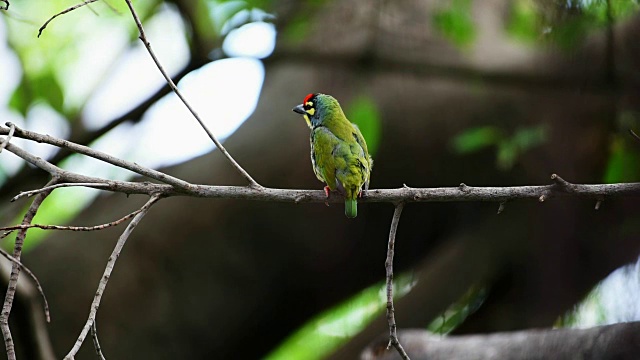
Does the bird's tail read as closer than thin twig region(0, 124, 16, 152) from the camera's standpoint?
No

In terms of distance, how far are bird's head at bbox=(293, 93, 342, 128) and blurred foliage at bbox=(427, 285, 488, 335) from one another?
167 centimetres

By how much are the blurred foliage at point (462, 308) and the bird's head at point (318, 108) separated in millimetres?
1667

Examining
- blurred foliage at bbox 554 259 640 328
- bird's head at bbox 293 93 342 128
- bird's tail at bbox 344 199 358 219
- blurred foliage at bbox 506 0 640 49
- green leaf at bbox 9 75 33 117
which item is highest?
green leaf at bbox 9 75 33 117

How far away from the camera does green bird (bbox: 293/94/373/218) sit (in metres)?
2.69

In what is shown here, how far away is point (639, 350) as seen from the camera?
1.89 metres

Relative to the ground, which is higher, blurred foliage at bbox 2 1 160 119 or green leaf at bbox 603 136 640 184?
blurred foliage at bbox 2 1 160 119

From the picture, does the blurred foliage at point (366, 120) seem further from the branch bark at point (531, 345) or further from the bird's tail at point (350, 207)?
the bird's tail at point (350, 207)

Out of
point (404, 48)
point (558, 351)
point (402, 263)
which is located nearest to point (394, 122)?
point (404, 48)

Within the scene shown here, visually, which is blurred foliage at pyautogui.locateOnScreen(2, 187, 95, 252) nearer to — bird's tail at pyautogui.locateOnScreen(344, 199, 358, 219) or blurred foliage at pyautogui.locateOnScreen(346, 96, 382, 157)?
blurred foliage at pyautogui.locateOnScreen(346, 96, 382, 157)

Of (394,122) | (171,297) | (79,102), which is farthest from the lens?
(79,102)

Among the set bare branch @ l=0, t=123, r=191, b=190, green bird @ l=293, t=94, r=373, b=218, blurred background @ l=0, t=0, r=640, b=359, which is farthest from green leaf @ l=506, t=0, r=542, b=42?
bare branch @ l=0, t=123, r=191, b=190

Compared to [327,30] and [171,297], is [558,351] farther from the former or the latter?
[327,30]

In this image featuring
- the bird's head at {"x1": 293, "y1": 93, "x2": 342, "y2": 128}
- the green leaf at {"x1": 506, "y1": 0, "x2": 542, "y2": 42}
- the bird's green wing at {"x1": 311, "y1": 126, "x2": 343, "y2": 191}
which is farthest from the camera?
the green leaf at {"x1": 506, "y1": 0, "x2": 542, "y2": 42}

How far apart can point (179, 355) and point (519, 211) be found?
2271 millimetres
